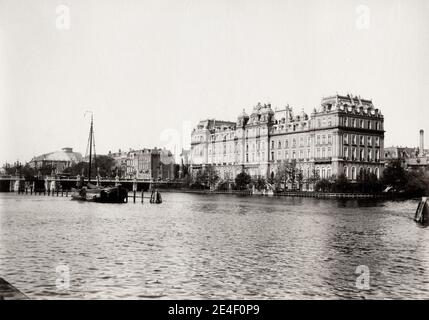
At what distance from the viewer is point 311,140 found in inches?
4154

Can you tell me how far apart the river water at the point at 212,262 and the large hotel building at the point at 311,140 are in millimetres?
70123

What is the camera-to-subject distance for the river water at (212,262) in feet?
47.3

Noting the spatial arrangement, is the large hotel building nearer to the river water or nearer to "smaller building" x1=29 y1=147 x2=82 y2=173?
"smaller building" x1=29 y1=147 x2=82 y2=173

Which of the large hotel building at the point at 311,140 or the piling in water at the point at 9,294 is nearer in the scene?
the piling in water at the point at 9,294

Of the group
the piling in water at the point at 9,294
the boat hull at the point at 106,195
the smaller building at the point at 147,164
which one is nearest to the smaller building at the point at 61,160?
the smaller building at the point at 147,164

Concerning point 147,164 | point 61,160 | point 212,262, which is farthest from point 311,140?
point 212,262

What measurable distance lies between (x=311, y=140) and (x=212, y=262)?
292ft

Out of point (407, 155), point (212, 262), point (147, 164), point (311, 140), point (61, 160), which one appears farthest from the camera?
point (147, 164)

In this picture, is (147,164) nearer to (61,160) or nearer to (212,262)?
(61,160)

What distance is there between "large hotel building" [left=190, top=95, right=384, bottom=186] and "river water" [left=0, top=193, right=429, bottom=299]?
70123 millimetres

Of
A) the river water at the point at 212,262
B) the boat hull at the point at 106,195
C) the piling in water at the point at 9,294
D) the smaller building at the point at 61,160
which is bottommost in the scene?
the river water at the point at 212,262

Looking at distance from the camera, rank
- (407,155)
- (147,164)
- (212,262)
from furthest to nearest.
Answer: (147,164) < (407,155) < (212,262)

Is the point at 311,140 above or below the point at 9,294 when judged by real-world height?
above

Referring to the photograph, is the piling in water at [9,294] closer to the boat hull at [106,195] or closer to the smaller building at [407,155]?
the boat hull at [106,195]
